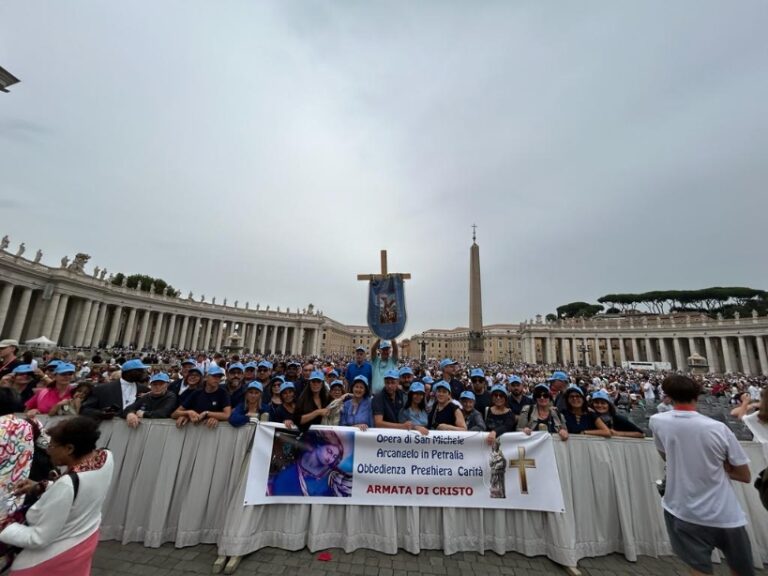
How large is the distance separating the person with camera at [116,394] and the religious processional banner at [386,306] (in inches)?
154

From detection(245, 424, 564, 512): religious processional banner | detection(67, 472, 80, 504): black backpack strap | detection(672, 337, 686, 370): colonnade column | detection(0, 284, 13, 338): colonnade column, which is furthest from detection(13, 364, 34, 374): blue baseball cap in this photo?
detection(672, 337, 686, 370): colonnade column

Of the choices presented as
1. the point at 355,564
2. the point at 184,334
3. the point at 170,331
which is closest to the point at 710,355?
the point at 355,564

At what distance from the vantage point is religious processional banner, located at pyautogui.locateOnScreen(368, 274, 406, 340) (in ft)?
22.4

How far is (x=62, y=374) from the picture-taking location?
452cm

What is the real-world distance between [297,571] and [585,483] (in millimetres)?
3449

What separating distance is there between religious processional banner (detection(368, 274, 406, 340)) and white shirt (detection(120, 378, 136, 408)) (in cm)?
398

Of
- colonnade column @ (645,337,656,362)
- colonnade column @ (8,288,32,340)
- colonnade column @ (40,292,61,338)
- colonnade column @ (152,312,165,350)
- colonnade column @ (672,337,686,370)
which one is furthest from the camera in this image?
colonnade column @ (645,337,656,362)

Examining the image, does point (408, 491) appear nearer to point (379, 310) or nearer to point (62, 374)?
point (379, 310)

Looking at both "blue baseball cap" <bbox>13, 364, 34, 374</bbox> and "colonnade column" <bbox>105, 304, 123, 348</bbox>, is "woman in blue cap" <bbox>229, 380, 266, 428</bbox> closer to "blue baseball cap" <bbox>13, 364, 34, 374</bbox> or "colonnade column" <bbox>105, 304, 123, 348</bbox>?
"blue baseball cap" <bbox>13, 364, 34, 374</bbox>

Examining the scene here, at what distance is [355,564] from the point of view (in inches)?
→ 137

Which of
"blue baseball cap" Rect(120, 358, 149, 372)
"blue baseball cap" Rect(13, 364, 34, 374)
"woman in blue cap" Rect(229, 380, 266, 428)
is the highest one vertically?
"blue baseball cap" Rect(120, 358, 149, 372)

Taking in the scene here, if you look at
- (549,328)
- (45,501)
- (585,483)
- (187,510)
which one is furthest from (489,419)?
(549,328)

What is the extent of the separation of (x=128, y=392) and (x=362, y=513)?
12.0 ft

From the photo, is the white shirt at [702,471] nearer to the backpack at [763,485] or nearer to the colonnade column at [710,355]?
the backpack at [763,485]
